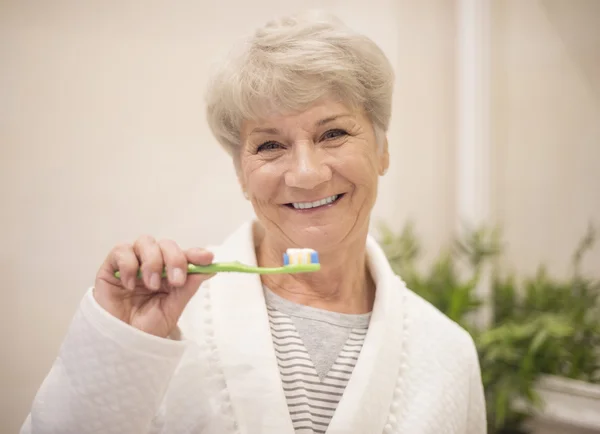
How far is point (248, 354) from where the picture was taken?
92 cm

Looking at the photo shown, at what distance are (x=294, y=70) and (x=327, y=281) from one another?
0.44m

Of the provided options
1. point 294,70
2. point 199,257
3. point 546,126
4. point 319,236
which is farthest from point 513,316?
point 199,257

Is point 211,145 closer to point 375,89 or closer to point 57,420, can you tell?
point 375,89

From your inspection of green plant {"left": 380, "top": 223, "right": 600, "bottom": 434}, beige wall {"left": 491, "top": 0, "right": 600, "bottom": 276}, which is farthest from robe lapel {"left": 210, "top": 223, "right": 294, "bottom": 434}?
beige wall {"left": 491, "top": 0, "right": 600, "bottom": 276}

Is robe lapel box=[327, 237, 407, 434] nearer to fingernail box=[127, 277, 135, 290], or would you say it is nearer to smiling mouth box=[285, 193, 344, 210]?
smiling mouth box=[285, 193, 344, 210]

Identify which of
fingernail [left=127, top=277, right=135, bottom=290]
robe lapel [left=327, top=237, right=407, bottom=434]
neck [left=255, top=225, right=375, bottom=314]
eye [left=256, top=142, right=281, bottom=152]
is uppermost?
eye [left=256, top=142, right=281, bottom=152]

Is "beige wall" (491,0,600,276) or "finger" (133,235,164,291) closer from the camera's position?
"finger" (133,235,164,291)

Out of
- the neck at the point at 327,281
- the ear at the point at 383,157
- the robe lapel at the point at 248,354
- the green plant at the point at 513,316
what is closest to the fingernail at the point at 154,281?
the robe lapel at the point at 248,354

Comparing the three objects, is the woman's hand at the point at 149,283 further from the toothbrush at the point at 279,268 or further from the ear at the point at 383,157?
the ear at the point at 383,157

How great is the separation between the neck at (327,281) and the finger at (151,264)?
374 millimetres

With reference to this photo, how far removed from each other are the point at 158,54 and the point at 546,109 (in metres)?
1.67

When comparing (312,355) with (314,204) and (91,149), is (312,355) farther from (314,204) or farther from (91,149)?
(91,149)

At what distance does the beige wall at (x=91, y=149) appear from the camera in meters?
0.99

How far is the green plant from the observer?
184 centimetres
